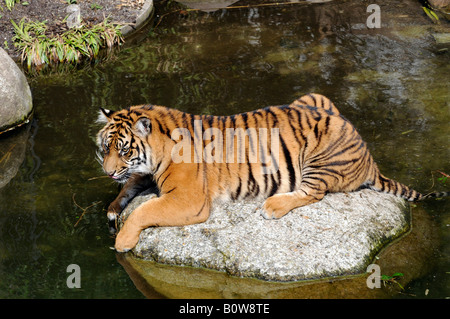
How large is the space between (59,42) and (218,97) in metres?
3.38

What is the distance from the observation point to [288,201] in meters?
5.26

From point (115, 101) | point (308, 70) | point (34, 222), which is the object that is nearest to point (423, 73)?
point (308, 70)

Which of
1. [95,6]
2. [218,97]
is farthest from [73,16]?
[218,97]

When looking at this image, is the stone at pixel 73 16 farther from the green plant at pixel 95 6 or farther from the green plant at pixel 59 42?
the green plant at pixel 95 6

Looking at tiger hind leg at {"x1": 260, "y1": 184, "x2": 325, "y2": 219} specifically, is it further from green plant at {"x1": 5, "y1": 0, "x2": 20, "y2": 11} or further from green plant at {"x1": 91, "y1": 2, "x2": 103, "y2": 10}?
green plant at {"x1": 5, "y1": 0, "x2": 20, "y2": 11}

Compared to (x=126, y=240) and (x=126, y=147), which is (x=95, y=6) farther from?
(x=126, y=240)

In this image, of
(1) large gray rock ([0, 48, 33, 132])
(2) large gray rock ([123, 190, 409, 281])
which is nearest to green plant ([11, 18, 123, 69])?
(1) large gray rock ([0, 48, 33, 132])

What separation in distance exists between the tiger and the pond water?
0.63 metres

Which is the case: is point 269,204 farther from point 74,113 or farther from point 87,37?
point 87,37

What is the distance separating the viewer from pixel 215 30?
35.4 feet

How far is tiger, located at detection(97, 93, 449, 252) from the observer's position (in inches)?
201

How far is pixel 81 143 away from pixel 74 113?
913mm

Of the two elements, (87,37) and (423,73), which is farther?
(87,37)

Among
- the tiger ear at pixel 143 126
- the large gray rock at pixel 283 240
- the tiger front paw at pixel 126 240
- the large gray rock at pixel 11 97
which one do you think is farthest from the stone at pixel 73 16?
the large gray rock at pixel 283 240
